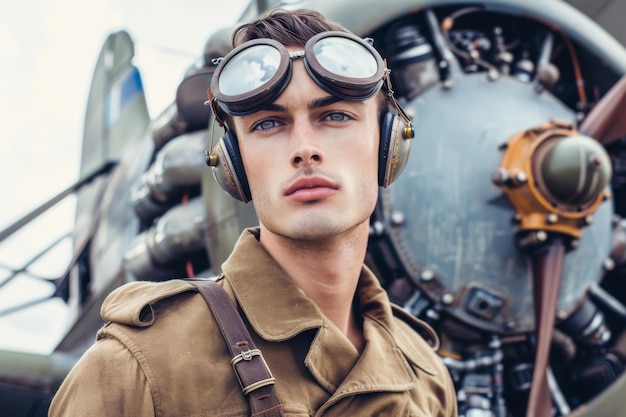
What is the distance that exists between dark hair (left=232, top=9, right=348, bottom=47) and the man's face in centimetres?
14

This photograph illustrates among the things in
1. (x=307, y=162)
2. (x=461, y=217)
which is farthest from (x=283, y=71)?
(x=461, y=217)

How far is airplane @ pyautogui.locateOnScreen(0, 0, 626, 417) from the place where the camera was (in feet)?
11.5

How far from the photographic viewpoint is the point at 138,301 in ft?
5.28

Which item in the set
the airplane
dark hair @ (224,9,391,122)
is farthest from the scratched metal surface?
dark hair @ (224,9,391,122)

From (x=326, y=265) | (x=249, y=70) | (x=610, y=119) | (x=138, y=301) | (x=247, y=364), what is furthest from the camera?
(x=610, y=119)

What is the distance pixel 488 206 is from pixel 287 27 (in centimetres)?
197

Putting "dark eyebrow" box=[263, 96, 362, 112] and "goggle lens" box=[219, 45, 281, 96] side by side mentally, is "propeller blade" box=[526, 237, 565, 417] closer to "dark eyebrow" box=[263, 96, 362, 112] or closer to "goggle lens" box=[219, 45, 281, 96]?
"dark eyebrow" box=[263, 96, 362, 112]

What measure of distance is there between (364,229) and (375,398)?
45 cm

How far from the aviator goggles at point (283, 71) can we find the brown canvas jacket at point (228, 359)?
0.41 metres

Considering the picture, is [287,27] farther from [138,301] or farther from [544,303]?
[544,303]

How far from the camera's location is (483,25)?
4285 millimetres

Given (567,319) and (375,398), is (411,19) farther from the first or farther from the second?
(375,398)

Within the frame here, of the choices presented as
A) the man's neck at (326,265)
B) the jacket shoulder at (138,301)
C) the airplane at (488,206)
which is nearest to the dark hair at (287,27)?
the man's neck at (326,265)

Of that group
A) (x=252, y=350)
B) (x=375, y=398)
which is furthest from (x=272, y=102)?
(x=375, y=398)
